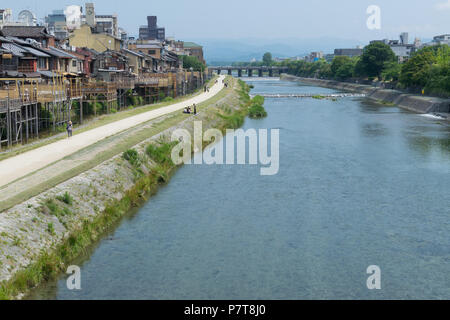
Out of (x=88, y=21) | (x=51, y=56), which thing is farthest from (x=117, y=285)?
(x=88, y=21)

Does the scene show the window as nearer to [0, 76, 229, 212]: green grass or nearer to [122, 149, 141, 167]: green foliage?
[0, 76, 229, 212]: green grass

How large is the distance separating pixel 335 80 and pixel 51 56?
150 metres

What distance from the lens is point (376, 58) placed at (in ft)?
487

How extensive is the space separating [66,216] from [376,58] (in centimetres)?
13742

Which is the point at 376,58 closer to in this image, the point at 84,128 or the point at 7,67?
the point at 84,128

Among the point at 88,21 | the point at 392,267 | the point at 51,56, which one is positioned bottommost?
the point at 392,267

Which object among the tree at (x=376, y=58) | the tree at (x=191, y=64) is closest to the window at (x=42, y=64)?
the tree at (x=191, y=64)

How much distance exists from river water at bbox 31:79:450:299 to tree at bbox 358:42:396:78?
109m

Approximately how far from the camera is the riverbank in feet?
61.8

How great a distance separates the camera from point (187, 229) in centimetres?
2614

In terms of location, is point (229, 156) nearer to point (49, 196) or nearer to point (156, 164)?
point (156, 164)

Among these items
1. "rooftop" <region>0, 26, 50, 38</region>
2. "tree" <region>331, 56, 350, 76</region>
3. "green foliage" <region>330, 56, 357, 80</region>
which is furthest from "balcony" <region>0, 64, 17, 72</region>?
"tree" <region>331, 56, 350, 76</region>

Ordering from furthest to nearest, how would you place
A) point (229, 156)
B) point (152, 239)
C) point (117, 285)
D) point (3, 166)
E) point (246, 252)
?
point (229, 156)
point (3, 166)
point (152, 239)
point (246, 252)
point (117, 285)

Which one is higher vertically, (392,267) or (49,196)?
(49,196)
